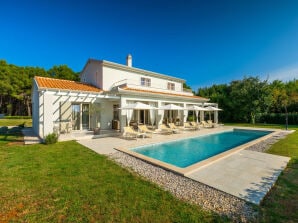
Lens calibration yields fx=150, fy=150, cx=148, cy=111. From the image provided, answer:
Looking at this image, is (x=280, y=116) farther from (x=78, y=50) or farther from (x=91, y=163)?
(x=78, y=50)

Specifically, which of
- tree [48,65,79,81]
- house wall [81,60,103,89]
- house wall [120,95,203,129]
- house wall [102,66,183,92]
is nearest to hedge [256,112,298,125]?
house wall [120,95,203,129]

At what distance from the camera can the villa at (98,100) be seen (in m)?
12.6

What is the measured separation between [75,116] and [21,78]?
1432 inches

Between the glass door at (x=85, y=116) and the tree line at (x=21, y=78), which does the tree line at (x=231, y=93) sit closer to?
the tree line at (x=21, y=78)

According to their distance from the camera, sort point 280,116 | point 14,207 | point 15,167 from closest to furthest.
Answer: point 14,207
point 15,167
point 280,116

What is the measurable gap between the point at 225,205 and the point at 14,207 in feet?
17.5

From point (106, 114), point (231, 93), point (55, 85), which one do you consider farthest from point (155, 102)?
point (231, 93)

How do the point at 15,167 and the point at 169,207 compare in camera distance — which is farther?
the point at 15,167

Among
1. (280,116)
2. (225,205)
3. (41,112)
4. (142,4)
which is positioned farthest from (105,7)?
(280,116)

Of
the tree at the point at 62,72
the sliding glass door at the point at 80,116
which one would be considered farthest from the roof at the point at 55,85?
the tree at the point at 62,72

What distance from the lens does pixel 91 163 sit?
695cm

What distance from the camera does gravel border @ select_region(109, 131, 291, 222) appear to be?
11.7 feet

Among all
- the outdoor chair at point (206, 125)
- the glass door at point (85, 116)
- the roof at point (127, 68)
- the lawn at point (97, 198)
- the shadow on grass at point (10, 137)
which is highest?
the roof at point (127, 68)

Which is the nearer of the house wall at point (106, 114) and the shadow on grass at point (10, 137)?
the shadow on grass at point (10, 137)
